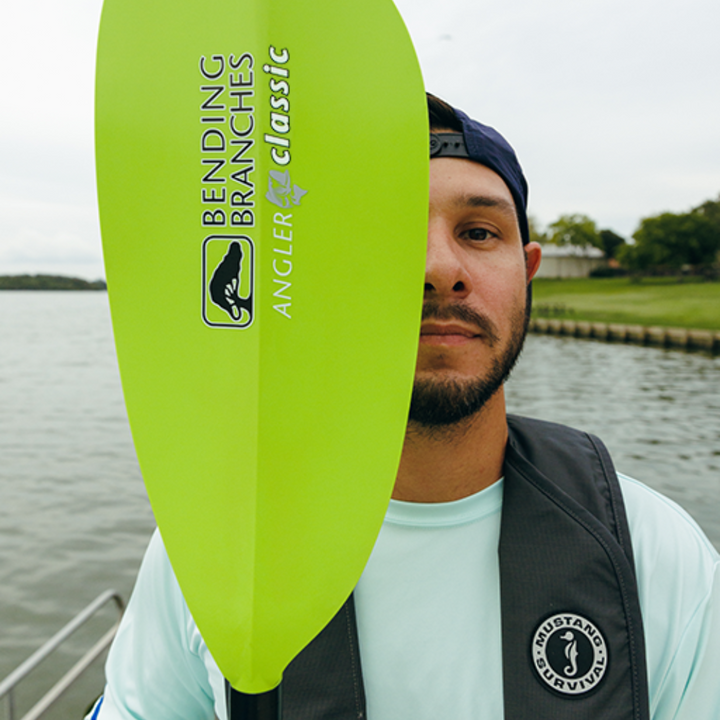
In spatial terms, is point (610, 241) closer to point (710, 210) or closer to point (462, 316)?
point (710, 210)

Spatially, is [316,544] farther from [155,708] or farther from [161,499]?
[155,708]

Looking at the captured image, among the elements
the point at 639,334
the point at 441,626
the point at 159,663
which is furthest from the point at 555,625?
the point at 639,334

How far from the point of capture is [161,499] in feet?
2.84

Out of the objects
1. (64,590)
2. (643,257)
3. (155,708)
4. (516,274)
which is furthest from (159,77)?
(643,257)

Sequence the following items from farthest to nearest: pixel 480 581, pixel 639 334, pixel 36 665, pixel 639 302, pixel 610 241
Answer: pixel 610 241, pixel 639 302, pixel 639 334, pixel 36 665, pixel 480 581

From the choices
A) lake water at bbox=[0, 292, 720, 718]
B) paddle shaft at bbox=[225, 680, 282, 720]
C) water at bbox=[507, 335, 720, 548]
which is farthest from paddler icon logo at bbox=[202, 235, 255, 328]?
water at bbox=[507, 335, 720, 548]

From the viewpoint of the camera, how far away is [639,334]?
26.9 m

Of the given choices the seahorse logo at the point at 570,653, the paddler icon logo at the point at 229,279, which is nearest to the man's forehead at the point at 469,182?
the paddler icon logo at the point at 229,279

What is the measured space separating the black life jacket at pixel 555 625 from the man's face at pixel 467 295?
10.0 inches

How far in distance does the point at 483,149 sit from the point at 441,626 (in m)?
0.92

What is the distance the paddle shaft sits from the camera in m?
0.79

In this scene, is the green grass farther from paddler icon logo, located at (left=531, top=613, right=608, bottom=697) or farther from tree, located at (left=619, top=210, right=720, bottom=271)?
paddler icon logo, located at (left=531, top=613, right=608, bottom=697)

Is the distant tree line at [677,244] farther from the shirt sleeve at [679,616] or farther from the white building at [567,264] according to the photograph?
the shirt sleeve at [679,616]

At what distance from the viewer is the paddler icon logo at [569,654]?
1.05 meters
